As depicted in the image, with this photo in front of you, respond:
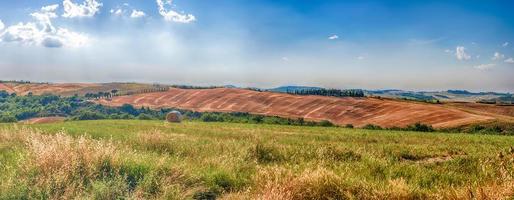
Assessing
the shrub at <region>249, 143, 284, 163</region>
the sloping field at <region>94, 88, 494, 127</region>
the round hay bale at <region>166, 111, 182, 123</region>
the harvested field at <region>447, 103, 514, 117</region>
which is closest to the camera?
the shrub at <region>249, 143, 284, 163</region>

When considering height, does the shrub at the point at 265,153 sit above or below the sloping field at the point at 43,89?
above

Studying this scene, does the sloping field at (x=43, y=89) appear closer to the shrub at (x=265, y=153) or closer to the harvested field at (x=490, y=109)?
the harvested field at (x=490, y=109)

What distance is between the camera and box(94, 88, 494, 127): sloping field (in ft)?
213

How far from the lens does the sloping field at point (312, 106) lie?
213 feet

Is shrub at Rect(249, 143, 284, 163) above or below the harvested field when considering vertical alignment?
above

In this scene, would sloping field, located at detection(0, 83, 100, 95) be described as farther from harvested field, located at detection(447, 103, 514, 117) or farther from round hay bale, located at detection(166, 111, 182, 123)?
harvested field, located at detection(447, 103, 514, 117)

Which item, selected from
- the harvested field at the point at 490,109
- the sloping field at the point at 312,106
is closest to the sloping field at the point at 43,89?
the sloping field at the point at 312,106

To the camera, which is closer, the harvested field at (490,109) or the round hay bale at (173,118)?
the round hay bale at (173,118)

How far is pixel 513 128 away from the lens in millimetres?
46875

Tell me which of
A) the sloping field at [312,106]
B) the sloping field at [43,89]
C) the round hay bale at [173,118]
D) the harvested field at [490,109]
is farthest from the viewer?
the sloping field at [43,89]

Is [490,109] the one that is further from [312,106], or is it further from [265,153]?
[265,153]

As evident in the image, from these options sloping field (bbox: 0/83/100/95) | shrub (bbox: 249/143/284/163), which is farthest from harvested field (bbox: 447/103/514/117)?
sloping field (bbox: 0/83/100/95)

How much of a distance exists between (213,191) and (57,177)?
325 centimetres

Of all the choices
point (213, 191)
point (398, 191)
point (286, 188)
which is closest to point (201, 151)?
point (213, 191)
